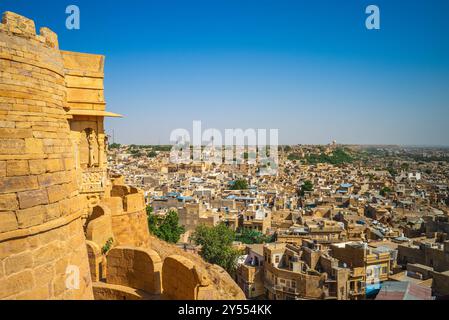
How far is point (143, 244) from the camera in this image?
1199cm

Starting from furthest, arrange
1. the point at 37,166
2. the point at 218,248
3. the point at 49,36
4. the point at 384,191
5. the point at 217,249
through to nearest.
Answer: the point at 384,191 → the point at 218,248 → the point at 217,249 → the point at 49,36 → the point at 37,166

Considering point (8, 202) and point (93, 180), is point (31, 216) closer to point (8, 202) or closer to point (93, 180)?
point (8, 202)

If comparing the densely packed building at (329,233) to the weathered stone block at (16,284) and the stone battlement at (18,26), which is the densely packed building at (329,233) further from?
the stone battlement at (18,26)

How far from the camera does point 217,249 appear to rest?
27.8m

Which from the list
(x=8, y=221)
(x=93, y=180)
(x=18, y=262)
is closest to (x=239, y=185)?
(x=93, y=180)

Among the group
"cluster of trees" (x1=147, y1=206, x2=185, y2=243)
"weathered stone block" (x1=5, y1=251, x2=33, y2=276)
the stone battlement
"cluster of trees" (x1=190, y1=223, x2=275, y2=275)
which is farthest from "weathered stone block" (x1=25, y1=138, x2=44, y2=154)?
"cluster of trees" (x1=190, y1=223, x2=275, y2=275)

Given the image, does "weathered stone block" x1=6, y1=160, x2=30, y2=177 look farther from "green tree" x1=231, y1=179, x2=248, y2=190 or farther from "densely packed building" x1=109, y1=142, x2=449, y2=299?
"green tree" x1=231, y1=179, x2=248, y2=190

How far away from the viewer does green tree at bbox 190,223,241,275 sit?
90.3 ft
